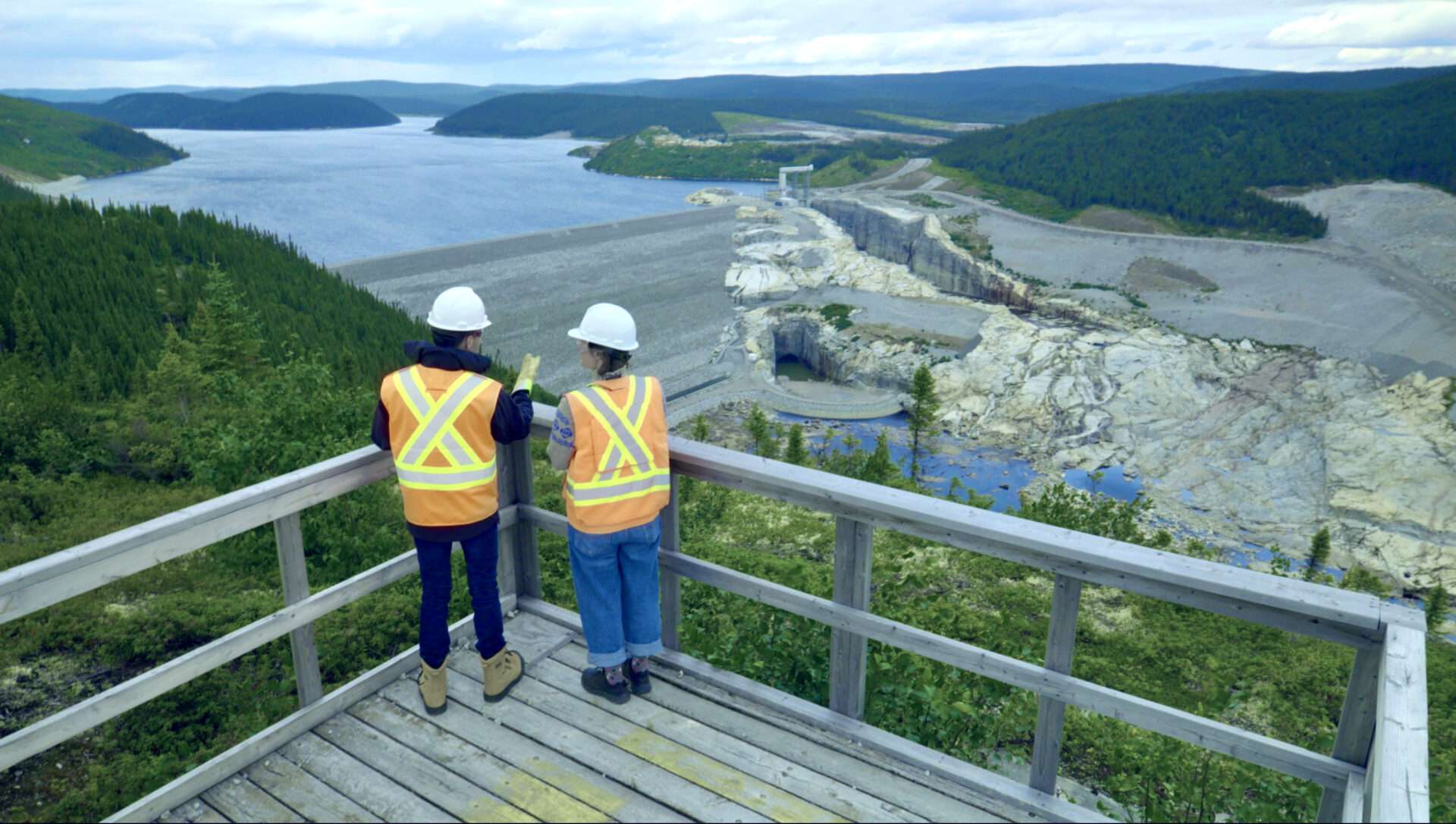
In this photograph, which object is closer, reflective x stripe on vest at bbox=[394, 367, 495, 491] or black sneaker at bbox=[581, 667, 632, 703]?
reflective x stripe on vest at bbox=[394, 367, 495, 491]

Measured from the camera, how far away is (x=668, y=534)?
513cm

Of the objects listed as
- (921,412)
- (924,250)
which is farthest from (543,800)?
(924,250)

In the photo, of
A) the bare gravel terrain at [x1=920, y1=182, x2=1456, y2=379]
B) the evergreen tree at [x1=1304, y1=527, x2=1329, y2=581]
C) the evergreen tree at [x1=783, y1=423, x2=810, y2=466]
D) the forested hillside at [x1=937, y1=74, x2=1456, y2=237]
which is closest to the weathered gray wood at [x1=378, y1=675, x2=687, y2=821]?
the evergreen tree at [x1=783, y1=423, x2=810, y2=466]

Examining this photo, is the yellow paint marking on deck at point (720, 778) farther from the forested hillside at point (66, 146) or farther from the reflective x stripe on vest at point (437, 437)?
the forested hillside at point (66, 146)

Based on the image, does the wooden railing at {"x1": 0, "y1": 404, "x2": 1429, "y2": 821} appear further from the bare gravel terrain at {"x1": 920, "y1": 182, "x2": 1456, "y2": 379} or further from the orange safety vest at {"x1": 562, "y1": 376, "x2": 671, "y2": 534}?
the bare gravel terrain at {"x1": 920, "y1": 182, "x2": 1456, "y2": 379}

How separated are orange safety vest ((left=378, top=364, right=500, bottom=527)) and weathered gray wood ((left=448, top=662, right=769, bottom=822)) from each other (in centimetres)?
109

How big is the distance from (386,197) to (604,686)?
146 m

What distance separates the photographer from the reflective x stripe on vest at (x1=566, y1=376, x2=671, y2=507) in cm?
450

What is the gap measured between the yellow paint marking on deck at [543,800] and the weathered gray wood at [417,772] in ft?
0.16

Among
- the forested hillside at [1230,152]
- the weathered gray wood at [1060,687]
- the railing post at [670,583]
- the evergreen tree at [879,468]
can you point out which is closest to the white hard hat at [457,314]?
the railing post at [670,583]

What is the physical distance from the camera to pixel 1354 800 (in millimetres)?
3248

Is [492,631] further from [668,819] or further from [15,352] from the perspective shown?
[15,352]

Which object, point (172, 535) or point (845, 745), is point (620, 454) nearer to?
point (845, 745)

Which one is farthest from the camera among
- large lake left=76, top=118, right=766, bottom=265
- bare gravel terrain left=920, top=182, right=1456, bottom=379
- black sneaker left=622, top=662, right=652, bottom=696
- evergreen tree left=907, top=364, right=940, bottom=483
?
large lake left=76, top=118, right=766, bottom=265
